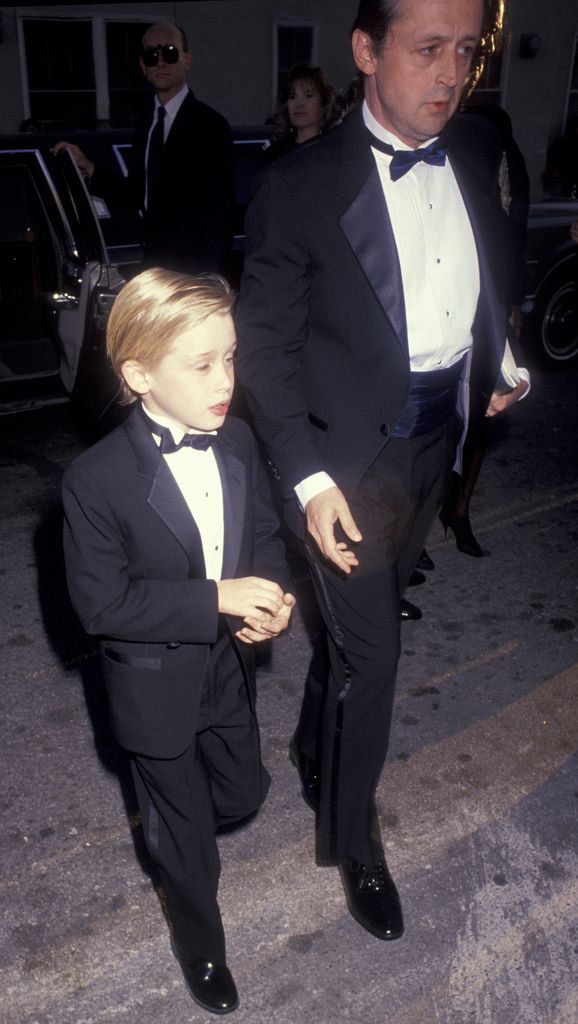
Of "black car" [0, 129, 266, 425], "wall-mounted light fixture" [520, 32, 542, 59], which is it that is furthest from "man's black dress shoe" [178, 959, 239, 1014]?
"wall-mounted light fixture" [520, 32, 542, 59]

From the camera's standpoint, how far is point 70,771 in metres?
3.39

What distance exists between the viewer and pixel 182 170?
16.6ft

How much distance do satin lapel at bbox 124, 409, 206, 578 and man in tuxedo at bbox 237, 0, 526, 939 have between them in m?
0.36

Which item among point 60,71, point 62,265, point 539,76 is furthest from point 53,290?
point 539,76

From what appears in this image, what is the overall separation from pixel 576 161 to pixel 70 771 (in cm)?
1458

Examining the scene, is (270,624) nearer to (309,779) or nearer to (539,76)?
(309,779)

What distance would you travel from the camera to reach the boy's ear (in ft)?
6.66

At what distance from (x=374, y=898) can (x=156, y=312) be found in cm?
170

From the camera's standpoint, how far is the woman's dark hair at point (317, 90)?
5.70m

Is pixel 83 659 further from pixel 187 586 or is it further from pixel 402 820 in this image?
pixel 187 586

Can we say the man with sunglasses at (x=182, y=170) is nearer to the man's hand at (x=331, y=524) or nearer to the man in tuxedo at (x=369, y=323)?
the man in tuxedo at (x=369, y=323)

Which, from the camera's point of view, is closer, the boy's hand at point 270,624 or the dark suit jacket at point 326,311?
the boy's hand at point 270,624

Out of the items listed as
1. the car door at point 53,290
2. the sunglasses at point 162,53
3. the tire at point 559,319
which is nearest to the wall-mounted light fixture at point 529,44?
the tire at point 559,319

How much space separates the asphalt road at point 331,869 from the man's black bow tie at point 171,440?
4.69 ft
